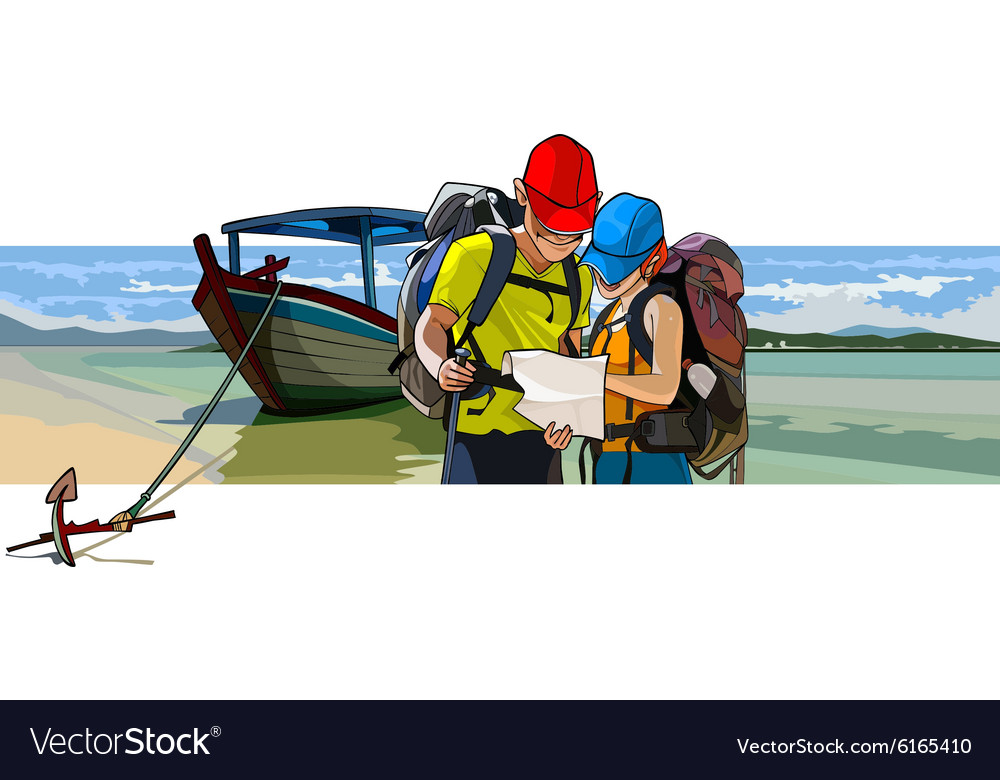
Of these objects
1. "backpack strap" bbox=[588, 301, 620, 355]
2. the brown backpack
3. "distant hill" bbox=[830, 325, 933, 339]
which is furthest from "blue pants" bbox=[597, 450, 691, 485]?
"distant hill" bbox=[830, 325, 933, 339]

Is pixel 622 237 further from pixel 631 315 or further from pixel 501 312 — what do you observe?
pixel 501 312

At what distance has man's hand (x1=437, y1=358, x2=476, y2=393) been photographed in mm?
3576

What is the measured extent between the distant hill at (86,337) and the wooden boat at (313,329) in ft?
2.32

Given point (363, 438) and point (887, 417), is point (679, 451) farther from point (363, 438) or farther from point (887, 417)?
point (887, 417)

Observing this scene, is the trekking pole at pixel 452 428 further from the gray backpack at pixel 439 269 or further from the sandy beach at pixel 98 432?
the sandy beach at pixel 98 432

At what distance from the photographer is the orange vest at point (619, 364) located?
3555mm

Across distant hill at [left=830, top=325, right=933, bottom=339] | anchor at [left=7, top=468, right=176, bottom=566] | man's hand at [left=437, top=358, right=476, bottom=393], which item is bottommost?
anchor at [left=7, top=468, right=176, bottom=566]

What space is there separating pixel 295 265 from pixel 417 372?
119 inches

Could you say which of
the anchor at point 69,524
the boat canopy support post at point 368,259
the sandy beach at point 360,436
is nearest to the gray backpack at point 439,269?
the sandy beach at point 360,436

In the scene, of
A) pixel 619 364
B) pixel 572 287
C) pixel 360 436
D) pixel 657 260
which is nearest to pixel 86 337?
pixel 360 436

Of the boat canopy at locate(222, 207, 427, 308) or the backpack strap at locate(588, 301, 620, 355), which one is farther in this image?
the boat canopy at locate(222, 207, 427, 308)

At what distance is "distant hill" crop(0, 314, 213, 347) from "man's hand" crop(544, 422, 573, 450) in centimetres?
390

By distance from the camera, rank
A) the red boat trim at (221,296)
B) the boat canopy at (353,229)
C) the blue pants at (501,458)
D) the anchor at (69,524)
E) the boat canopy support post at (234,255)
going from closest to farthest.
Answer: the anchor at (69,524), the blue pants at (501,458), the red boat trim at (221,296), the boat canopy at (353,229), the boat canopy support post at (234,255)

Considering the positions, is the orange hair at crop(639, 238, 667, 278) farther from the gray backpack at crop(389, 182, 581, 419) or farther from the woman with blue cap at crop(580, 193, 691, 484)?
the gray backpack at crop(389, 182, 581, 419)
